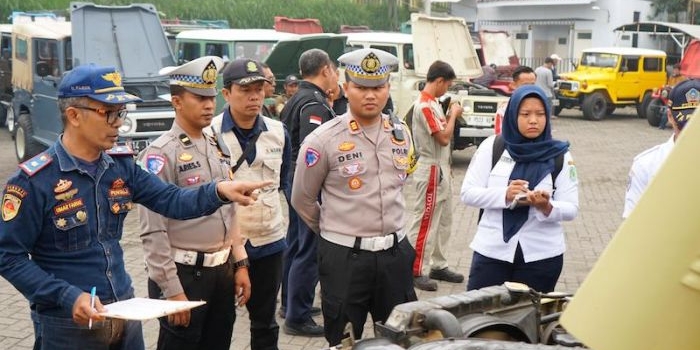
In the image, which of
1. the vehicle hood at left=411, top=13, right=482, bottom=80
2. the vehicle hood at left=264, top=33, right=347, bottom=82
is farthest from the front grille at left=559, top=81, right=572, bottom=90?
the vehicle hood at left=264, top=33, right=347, bottom=82

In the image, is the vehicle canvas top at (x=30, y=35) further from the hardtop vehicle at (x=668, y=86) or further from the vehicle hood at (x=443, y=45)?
the hardtop vehicle at (x=668, y=86)

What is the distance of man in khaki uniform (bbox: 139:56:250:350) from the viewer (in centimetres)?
363

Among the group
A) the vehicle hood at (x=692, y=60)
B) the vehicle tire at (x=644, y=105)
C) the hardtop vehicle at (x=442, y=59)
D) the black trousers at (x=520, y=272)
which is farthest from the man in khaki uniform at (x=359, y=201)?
the vehicle tire at (x=644, y=105)

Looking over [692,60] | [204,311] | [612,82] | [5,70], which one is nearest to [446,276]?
[204,311]

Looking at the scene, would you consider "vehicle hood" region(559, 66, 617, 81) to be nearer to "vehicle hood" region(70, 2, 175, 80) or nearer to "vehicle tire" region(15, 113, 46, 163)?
"vehicle hood" region(70, 2, 175, 80)

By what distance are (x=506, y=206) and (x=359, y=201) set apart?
703mm

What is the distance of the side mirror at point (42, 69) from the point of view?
11633 millimetres

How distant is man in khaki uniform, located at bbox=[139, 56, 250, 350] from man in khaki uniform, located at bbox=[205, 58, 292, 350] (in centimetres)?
43

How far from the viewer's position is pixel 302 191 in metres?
4.05

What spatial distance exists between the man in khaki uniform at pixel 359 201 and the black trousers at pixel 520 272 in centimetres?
36

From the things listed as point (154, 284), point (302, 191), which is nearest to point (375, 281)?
point (302, 191)

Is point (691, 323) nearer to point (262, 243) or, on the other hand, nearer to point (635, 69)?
point (262, 243)

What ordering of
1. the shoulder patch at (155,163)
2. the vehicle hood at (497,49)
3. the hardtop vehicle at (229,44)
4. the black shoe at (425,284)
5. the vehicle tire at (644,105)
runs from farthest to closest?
1. the vehicle hood at (497,49)
2. the vehicle tire at (644,105)
3. the hardtop vehicle at (229,44)
4. the black shoe at (425,284)
5. the shoulder patch at (155,163)

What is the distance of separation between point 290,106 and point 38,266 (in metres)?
3.04
